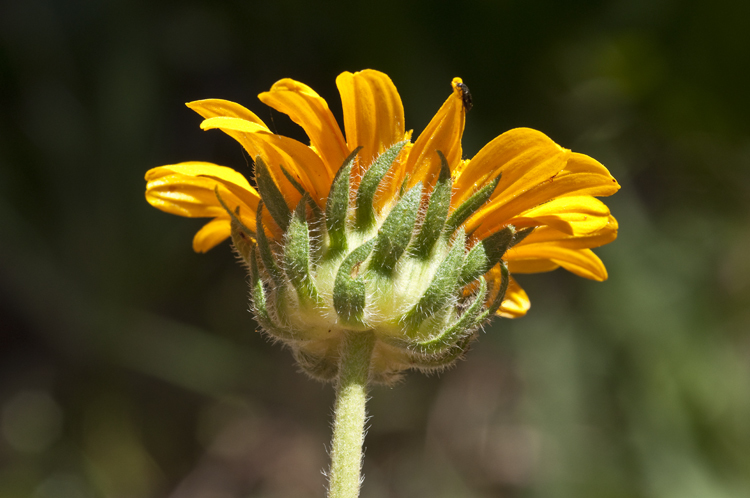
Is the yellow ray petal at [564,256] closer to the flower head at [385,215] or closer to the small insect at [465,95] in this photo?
the flower head at [385,215]

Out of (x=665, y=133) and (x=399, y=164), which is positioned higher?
(x=399, y=164)

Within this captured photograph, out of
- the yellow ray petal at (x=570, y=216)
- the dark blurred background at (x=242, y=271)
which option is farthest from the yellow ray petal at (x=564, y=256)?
the dark blurred background at (x=242, y=271)

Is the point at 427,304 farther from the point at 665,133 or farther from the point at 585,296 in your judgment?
the point at 665,133

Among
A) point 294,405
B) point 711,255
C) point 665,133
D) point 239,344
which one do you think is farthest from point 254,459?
point 665,133

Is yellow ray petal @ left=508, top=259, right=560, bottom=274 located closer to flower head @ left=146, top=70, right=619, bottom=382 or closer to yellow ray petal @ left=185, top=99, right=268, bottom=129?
flower head @ left=146, top=70, right=619, bottom=382

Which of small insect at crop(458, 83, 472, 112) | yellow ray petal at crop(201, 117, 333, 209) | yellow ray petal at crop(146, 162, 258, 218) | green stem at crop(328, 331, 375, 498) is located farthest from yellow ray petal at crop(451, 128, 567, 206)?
yellow ray petal at crop(146, 162, 258, 218)

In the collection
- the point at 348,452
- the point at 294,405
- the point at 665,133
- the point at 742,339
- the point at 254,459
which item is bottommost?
the point at 254,459

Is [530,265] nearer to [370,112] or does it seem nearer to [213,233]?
[370,112]
